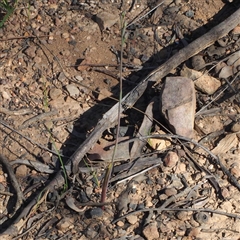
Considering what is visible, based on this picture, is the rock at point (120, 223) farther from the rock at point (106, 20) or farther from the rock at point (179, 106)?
the rock at point (106, 20)

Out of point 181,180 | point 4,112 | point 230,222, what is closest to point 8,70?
point 4,112

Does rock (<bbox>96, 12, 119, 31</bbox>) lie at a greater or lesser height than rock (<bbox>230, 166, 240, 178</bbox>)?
greater

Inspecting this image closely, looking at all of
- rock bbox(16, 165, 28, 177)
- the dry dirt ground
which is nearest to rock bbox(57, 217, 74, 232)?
the dry dirt ground

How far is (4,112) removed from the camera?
3.56m

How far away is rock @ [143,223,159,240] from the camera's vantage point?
3.03 metres

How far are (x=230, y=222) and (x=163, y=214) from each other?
1.09 feet

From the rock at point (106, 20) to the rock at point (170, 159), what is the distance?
105 cm

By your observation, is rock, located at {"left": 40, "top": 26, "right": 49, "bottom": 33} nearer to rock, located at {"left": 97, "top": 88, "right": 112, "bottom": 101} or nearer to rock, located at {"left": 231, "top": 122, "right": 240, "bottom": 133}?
rock, located at {"left": 97, "top": 88, "right": 112, "bottom": 101}

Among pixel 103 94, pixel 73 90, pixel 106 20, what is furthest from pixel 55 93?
pixel 106 20

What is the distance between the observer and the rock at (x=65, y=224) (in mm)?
3094

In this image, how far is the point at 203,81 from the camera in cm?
351

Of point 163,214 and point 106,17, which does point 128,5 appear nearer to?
point 106,17

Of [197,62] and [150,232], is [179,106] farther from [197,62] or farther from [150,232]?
[150,232]

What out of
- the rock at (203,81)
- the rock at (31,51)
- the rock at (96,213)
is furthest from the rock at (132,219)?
the rock at (31,51)
